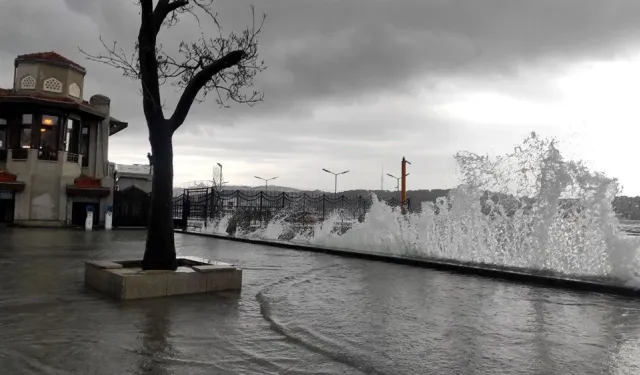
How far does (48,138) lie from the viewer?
25781 mm

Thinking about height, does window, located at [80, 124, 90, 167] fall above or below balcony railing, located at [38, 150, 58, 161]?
above

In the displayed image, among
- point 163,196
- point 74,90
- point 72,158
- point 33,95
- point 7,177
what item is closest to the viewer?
point 163,196

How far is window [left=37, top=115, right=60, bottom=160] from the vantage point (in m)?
25.4

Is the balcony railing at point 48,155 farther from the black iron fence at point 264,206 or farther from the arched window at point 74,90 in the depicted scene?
the black iron fence at point 264,206

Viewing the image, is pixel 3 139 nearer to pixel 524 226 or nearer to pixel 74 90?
pixel 74 90

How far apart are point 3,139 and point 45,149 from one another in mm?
3212

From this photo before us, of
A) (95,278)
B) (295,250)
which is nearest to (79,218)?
(295,250)

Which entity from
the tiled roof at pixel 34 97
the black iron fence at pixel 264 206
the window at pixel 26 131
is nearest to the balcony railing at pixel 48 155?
the window at pixel 26 131

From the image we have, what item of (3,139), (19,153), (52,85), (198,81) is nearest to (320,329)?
(198,81)

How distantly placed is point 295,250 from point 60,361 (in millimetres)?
10686

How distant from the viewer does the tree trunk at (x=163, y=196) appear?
23.8 feet

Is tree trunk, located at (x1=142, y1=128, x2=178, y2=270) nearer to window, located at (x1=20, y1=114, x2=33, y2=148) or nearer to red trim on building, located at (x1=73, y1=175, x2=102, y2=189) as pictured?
red trim on building, located at (x1=73, y1=175, x2=102, y2=189)

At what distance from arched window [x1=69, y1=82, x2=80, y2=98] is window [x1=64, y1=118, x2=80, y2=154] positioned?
1.37 m

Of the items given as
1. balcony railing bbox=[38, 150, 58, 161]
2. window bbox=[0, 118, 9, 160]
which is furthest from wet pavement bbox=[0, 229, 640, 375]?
window bbox=[0, 118, 9, 160]
